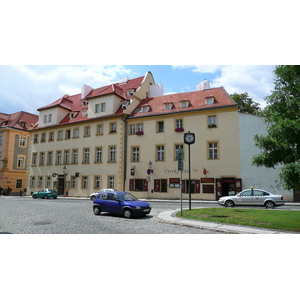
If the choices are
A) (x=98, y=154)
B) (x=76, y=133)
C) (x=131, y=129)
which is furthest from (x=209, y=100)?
(x=76, y=133)

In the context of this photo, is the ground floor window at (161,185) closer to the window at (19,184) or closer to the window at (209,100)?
the window at (209,100)

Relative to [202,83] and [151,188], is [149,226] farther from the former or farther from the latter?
[202,83]

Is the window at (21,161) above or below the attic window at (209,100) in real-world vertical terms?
below

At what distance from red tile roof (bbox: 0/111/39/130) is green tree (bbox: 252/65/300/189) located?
160 feet

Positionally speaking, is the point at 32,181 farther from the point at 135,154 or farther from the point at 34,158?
the point at 135,154

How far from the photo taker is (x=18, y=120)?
170ft

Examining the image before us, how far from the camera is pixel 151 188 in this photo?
32531 millimetres

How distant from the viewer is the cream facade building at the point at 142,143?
2948 cm

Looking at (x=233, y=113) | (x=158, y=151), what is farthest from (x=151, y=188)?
(x=233, y=113)

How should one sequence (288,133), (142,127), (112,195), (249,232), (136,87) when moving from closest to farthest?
1. (288,133)
2. (249,232)
3. (112,195)
4. (142,127)
5. (136,87)

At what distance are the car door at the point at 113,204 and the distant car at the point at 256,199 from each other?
9.78 meters

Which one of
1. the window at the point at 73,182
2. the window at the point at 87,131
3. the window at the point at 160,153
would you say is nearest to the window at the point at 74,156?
the window at the point at 73,182

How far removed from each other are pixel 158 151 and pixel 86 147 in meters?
10.9

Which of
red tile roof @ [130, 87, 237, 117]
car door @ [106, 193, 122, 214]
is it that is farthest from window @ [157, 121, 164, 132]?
car door @ [106, 193, 122, 214]
